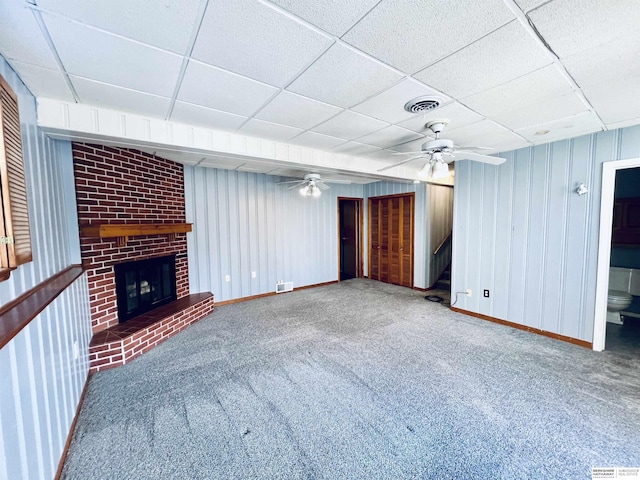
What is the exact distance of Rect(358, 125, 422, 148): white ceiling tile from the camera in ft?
9.11

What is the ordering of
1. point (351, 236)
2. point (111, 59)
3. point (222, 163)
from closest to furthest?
point (111, 59)
point (222, 163)
point (351, 236)

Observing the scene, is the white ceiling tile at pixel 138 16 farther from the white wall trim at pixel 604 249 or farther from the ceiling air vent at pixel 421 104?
the white wall trim at pixel 604 249

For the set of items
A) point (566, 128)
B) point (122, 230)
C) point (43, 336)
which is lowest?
point (43, 336)

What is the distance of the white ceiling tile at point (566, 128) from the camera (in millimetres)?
2512

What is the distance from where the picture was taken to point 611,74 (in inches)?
69.6

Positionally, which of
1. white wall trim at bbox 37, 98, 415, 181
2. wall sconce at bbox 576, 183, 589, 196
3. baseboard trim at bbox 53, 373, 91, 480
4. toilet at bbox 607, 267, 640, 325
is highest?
white wall trim at bbox 37, 98, 415, 181

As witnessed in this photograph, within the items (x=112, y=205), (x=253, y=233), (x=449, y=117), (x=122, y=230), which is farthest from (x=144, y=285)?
(x=449, y=117)

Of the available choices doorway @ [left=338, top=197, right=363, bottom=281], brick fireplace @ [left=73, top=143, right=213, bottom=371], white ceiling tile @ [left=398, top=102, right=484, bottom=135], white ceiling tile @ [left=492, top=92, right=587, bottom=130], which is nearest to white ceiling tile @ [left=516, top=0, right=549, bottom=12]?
white ceiling tile @ [left=398, top=102, right=484, bottom=135]

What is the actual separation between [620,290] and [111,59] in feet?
21.2

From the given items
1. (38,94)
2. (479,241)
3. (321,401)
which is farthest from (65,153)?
(479,241)

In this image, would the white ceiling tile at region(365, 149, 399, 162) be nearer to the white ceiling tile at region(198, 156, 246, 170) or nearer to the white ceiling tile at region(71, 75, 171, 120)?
the white ceiling tile at region(198, 156, 246, 170)

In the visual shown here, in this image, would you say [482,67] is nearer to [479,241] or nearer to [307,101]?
[307,101]

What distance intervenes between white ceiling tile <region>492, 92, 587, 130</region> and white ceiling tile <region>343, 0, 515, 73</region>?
126 cm

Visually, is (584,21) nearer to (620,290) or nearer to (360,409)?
(360,409)
